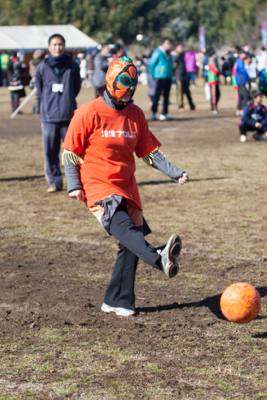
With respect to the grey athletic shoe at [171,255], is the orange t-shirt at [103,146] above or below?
above

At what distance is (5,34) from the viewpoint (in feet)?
137

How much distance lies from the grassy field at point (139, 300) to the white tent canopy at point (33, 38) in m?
33.2

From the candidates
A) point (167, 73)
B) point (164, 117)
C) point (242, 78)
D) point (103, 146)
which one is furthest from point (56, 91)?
point (242, 78)

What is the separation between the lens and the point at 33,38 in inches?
1666

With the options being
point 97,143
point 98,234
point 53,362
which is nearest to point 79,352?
point 53,362

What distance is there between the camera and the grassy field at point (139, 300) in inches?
137

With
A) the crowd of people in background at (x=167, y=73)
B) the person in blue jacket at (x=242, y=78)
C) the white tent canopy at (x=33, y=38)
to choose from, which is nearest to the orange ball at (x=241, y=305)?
the crowd of people in background at (x=167, y=73)

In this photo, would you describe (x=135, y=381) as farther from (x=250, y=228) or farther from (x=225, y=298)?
(x=250, y=228)

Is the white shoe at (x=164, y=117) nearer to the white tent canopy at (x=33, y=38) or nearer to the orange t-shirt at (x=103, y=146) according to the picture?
the orange t-shirt at (x=103, y=146)

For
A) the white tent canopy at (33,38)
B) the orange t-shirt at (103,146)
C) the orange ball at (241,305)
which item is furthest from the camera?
the white tent canopy at (33,38)

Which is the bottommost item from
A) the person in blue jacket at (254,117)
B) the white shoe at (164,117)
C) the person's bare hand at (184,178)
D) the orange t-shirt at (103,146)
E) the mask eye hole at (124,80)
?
the white shoe at (164,117)

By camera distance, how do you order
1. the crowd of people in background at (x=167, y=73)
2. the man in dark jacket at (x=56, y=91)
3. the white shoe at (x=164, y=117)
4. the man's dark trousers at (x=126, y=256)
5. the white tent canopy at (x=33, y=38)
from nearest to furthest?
the man's dark trousers at (x=126, y=256) < the man in dark jacket at (x=56, y=91) < the crowd of people in background at (x=167, y=73) < the white shoe at (x=164, y=117) < the white tent canopy at (x=33, y=38)

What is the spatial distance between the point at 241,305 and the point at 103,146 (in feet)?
5.10

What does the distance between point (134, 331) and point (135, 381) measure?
0.79 metres
